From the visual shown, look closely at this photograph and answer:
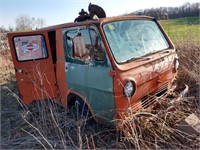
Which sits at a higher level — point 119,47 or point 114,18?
point 114,18

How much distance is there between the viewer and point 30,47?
4.68 meters

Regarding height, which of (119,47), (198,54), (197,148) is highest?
(119,47)

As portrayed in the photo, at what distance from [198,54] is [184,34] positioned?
5.17 feet

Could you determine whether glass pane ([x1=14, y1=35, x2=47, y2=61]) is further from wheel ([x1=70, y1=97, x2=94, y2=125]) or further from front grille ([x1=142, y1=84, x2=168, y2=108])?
front grille ([x1=142, y1=84, x2=168, y2=108])

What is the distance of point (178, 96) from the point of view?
3.62 m

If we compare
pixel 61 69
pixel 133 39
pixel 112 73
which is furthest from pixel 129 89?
pixel 61 69

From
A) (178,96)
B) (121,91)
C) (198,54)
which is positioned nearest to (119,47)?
(121,91)

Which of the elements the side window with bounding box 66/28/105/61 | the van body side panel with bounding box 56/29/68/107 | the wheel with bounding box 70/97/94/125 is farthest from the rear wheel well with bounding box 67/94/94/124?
the side window with bounding box 66/28/105/61

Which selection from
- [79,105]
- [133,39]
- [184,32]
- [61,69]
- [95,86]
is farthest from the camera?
[184,32]

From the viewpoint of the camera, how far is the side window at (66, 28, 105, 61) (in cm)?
336

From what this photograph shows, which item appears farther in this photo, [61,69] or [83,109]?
[61,69]

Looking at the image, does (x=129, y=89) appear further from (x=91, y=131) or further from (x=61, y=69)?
(x=61, y=69)

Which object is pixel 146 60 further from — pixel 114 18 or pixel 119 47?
pixel 114 18

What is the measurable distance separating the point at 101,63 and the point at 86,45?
0.48m
